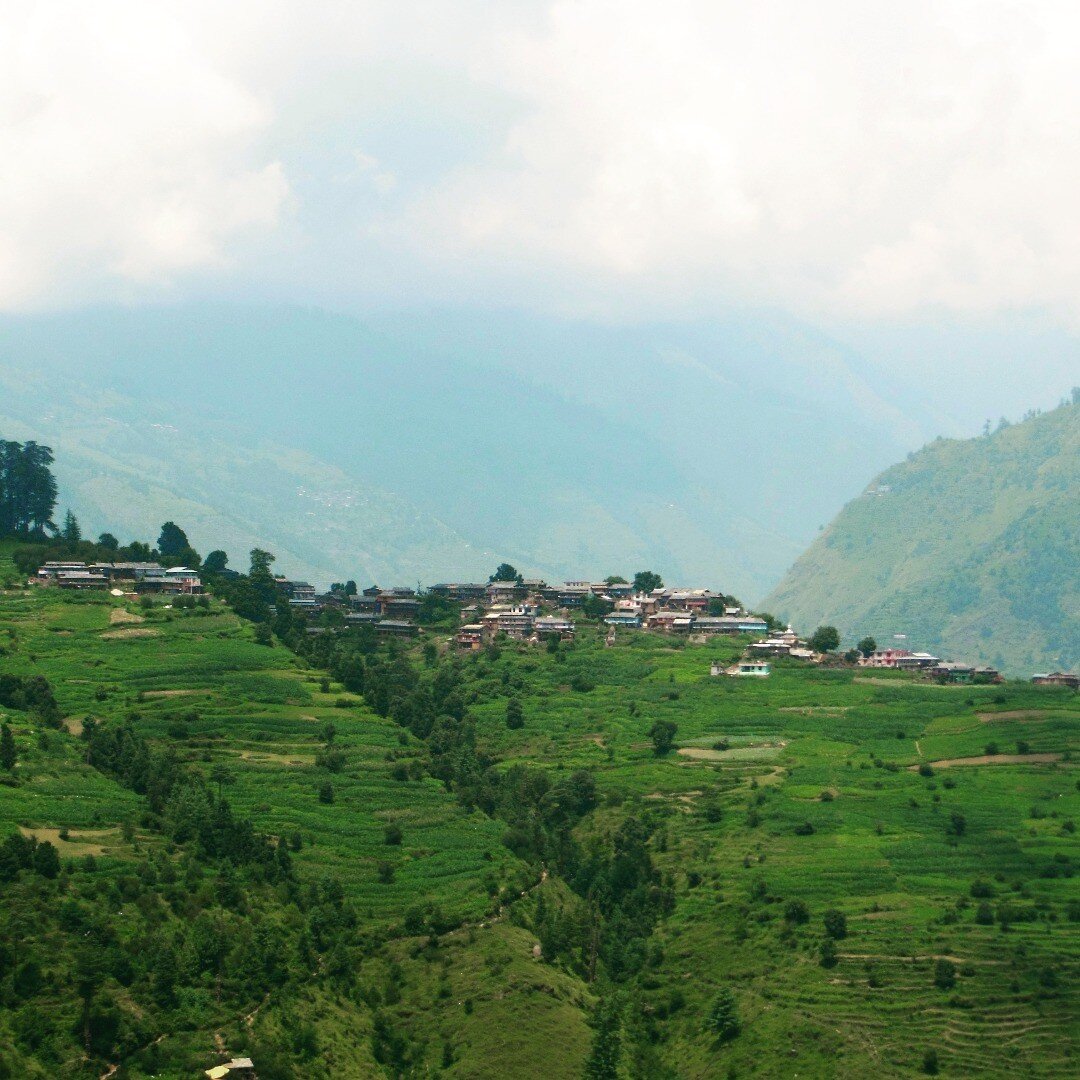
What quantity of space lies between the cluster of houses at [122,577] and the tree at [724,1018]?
229 ft

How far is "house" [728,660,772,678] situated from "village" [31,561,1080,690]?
0.22 feet

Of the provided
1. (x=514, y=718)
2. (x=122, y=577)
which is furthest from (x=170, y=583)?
(x=514, y=718)

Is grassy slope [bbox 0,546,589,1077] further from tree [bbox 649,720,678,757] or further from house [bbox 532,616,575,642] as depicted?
Result: house [bbox 532,616,575,642]

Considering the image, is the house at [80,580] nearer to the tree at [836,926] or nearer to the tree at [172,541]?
the tree at [172,541]

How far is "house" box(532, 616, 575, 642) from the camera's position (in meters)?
154

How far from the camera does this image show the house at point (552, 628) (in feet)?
504

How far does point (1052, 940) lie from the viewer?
292 ft

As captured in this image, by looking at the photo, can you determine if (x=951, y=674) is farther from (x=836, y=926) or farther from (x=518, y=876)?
(x=836, y=926)

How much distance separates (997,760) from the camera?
114625mm

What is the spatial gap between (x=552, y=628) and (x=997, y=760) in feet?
156

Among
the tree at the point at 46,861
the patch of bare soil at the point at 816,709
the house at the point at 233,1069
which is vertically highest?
the patch of bare soil at the point at 816,709

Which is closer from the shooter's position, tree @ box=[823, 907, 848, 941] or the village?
tree @ box=[823, 907, 848, 941]

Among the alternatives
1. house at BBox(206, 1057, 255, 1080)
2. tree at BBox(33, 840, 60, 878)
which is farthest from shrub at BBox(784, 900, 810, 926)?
tree at BBox(33, 840, 60, 878)

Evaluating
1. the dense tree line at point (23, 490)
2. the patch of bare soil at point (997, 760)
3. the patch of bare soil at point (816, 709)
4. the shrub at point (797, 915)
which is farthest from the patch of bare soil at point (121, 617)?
the shrub at point (797, 915)
